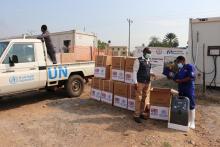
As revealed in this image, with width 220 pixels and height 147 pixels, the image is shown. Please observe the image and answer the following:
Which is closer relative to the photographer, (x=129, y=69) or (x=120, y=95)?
(x=129, y=69)

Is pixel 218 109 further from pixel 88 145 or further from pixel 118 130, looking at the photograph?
pixel 88 145

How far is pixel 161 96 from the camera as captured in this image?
26.2 ft

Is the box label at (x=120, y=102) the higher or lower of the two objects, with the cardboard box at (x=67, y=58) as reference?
lower

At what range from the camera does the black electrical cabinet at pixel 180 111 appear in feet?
23.9

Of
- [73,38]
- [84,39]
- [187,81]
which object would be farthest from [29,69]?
[84,39]

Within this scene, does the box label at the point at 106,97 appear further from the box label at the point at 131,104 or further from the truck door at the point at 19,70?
the truck door at the point at 19,70

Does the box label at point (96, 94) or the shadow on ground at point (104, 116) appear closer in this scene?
the shadow on ground at point (104, 116)

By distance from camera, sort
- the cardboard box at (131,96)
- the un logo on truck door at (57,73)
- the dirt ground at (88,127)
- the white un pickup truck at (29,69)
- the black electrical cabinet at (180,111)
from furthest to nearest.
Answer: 1. the un logo on truck door at (57,73)
2. the white un pickup truck at (29,69)
3. the cardboard box at (131,96)
4. the black electrical cabinet at (180,111)
5. the dirt ground at (88,127)

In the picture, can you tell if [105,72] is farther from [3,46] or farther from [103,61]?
[3,46]

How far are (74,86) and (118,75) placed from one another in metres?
2.39

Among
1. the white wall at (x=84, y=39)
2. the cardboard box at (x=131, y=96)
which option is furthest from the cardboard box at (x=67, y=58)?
the white wall at (x=84, y=39)

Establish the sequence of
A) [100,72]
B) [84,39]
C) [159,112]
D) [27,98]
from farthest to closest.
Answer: [84,39], [27,98], [100,72], [159,112]

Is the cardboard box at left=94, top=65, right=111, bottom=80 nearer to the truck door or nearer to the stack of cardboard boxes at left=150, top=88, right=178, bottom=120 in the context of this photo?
the truck door

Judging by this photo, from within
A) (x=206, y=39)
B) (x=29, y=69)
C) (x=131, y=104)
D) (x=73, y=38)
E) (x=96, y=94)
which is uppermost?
(x=73, y=38)
